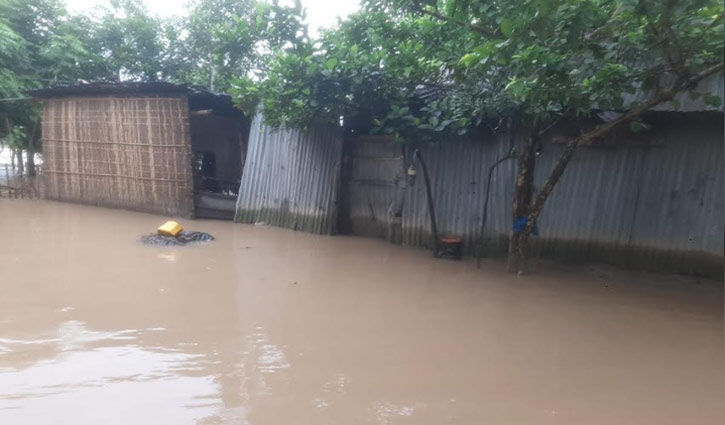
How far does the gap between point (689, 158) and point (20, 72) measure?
49.6 feet

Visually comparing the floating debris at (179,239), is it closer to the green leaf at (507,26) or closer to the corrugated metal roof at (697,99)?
the green leaf at (507,26)

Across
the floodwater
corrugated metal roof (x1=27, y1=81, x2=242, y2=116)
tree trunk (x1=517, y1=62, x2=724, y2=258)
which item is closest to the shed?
corrugated metal roof (x1=27, y1=81, x2=242, y2=116)

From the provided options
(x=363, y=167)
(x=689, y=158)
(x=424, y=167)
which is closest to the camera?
(x=689, y=158)

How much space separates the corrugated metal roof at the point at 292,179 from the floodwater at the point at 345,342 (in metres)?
2.21

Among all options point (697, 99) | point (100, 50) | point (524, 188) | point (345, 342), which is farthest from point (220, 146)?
point (697, 99)

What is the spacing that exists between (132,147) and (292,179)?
4.09 m

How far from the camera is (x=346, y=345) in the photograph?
4.18 meters

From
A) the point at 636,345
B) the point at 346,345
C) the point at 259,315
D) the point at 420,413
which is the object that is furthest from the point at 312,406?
the point at 636,345

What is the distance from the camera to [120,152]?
11867 millimetres

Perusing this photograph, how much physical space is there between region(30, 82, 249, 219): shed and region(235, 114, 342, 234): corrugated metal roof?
2.54 feet

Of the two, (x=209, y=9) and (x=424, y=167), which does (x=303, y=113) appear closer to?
(x=424, y=167)

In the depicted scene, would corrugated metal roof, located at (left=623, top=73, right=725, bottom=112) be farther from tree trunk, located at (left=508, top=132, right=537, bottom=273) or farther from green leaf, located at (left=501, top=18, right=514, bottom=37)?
green leaf, located at (left=501, top=18, right=514, bottom=37)

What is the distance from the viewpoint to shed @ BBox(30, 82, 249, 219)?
10.9 m

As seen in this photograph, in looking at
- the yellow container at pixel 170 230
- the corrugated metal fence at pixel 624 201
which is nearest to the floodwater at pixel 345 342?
the corrugated metal fence at pixel 624 201
